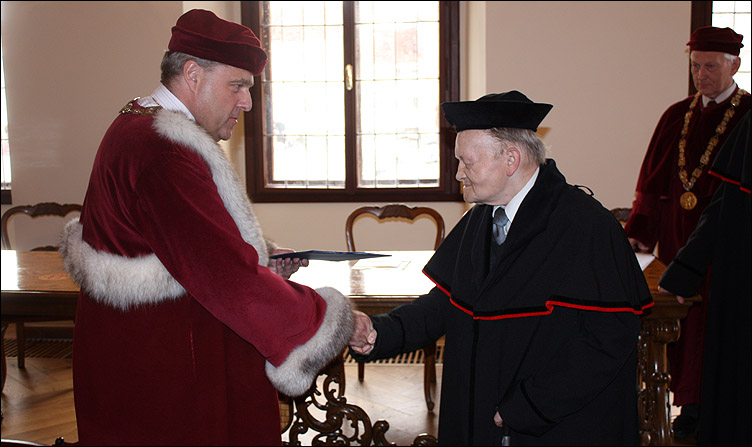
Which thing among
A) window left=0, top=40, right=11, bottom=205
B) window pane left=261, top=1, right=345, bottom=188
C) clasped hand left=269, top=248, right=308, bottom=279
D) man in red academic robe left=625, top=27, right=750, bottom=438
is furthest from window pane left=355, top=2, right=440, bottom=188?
clasped hand left=269, top=248, right=308, bottom=279

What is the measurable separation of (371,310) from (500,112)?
3.39 ft

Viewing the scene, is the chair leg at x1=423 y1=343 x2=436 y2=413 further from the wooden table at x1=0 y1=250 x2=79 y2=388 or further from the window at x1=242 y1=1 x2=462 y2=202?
the window at x1=242 y1=1 x2=462 y2=202

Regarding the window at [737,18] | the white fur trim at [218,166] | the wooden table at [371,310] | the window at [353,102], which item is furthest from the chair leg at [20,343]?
the window at [737,18]

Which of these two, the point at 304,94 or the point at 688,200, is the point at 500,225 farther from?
the point at 304,94

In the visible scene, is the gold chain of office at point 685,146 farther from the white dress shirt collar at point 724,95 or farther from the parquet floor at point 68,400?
the parquet floor at point 68,400

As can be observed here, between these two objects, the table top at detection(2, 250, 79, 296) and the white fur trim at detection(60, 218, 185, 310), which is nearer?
the white fur trim at detection(60, 218, 185, 310)

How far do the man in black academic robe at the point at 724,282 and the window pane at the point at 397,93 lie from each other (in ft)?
9.57

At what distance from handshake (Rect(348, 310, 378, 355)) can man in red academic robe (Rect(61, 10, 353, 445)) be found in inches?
5.9

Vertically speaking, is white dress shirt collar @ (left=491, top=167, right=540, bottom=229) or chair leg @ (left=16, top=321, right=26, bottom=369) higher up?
white dress shirt collar @ (left=491, top=167, right=540, bottom=229)

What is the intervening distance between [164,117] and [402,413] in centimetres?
239

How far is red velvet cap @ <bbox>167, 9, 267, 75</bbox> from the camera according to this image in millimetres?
1557

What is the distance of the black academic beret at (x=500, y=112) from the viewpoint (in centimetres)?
163

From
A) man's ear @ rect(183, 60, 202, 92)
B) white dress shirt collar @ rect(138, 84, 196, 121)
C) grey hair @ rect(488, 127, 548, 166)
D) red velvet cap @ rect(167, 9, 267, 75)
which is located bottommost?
grey hair @ rect(488, 127, 548, 166)

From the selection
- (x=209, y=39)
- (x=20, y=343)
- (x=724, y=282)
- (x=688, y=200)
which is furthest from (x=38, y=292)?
(x=688, y=200)
